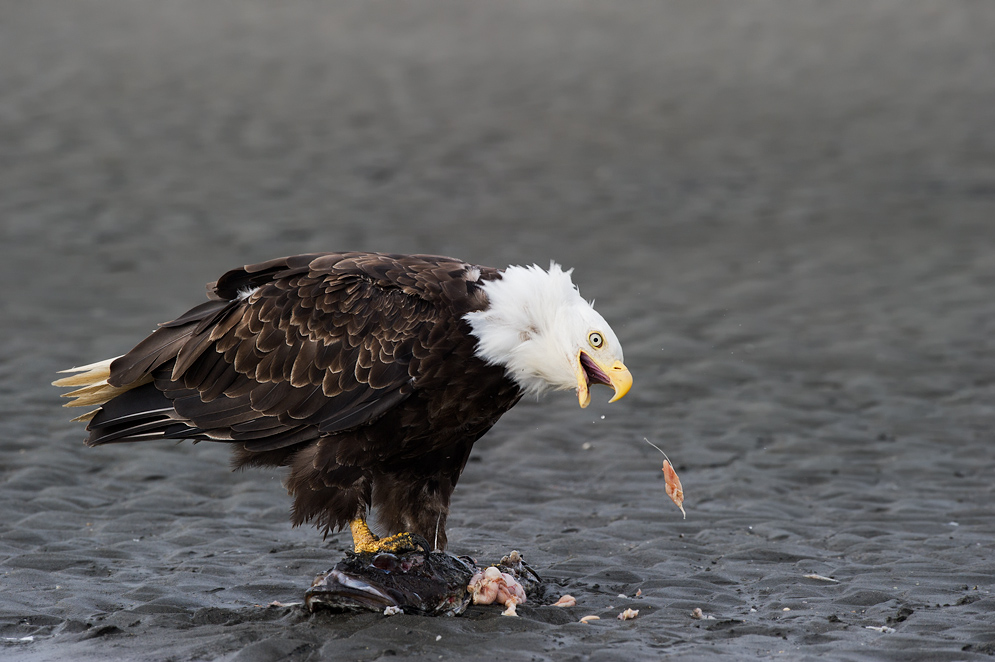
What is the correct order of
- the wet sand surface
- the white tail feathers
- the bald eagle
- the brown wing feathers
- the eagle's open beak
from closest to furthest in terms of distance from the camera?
the eagle's open beak
the bald eagle
the brown wing feathers
the wet sand surface
the white tail feathers

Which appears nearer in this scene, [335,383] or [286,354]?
[335,383]

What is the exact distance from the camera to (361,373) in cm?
588

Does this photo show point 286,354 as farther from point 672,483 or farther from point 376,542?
point 672,483

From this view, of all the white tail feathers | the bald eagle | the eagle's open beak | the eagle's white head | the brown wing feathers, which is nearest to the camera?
the eagle's open beak

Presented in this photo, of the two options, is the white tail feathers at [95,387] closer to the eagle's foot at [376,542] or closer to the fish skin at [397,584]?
the eagle's foot at [376,542]

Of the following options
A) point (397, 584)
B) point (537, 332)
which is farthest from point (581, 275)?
point (397, 584)

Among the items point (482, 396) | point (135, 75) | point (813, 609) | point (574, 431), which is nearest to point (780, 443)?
point (574, 431)

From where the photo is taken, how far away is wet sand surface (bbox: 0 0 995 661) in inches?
236

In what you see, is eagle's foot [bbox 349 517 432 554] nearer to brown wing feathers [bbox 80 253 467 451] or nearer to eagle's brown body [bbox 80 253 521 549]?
eagle's brown body [bbox 80 253 521 549]

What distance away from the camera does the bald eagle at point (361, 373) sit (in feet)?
18.8

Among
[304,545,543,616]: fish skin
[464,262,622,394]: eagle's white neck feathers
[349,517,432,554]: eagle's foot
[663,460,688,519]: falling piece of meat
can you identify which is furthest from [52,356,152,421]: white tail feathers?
[663,460,688,519]: falling piece of meat

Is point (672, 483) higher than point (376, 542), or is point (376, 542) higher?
point (672, 483)

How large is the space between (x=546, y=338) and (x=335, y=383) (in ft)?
3.39

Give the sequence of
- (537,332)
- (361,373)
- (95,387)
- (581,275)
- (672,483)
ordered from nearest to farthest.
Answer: (537,332) → (361,373) → (672,483) → (95,387) → (581,275)
